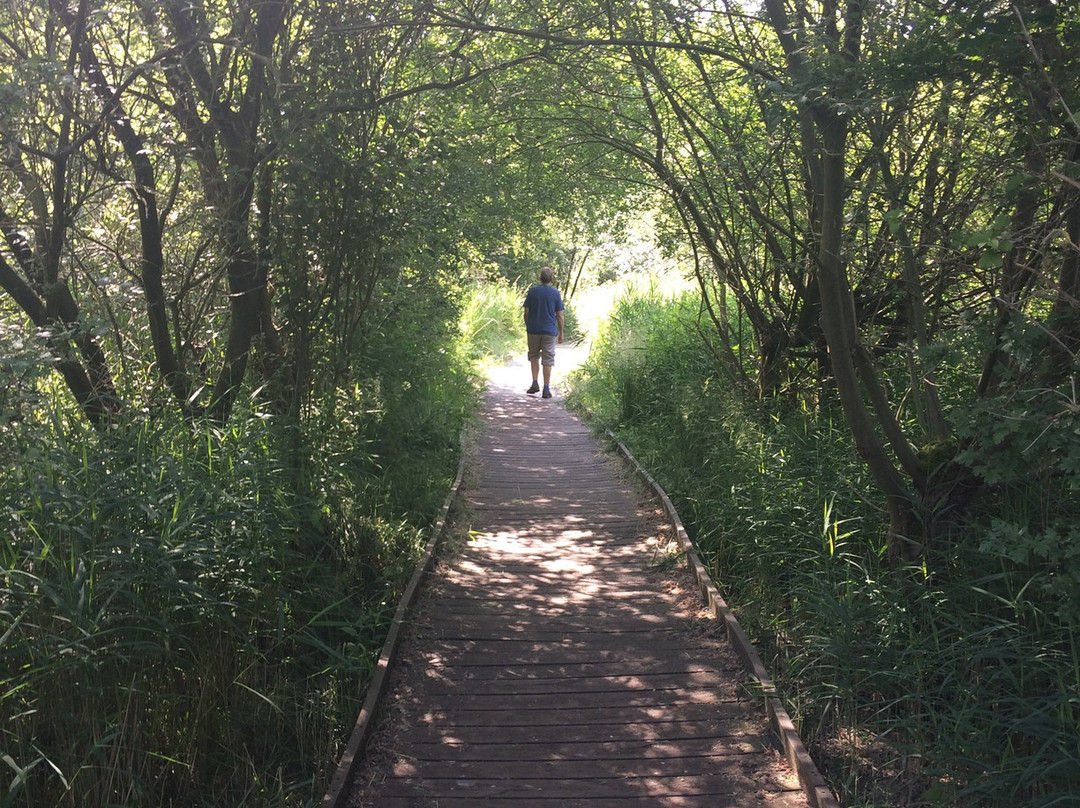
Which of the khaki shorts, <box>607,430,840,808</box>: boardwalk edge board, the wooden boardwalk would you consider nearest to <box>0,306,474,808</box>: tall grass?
the wooden boardwalk

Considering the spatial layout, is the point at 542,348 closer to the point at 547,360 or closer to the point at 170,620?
the point at 547,360

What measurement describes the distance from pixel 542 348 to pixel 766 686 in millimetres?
12315

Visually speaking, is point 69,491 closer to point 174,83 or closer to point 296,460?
point 296,460

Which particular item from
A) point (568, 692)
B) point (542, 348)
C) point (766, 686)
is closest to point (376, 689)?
point (568, 692)

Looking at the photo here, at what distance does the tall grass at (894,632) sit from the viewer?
4.27 m

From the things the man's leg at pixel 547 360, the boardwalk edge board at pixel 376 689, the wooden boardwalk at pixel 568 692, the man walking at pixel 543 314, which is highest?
the man walking at pixel 543 314

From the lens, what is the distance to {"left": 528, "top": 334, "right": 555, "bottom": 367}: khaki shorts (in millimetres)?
16875

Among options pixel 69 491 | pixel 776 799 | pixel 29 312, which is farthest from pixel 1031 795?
pixel 29 312

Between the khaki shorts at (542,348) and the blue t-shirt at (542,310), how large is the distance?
169 mm

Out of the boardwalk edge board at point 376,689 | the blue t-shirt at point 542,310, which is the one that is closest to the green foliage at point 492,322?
the blue t-shirt at point 542,310

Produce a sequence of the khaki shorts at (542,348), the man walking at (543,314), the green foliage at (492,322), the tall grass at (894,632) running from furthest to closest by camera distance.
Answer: the green foliage at (492,322) → the khaki shorts at (542,348) → the man walking at (543,314) → the tall grass at (894,632)

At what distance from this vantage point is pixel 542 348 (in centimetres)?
1717

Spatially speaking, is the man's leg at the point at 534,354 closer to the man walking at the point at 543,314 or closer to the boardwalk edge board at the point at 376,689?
the man walking at the point at 543,314

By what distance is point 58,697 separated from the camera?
4449mm
